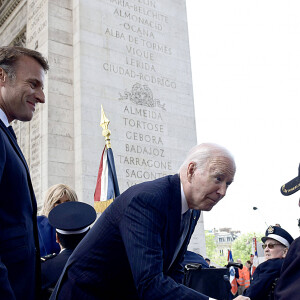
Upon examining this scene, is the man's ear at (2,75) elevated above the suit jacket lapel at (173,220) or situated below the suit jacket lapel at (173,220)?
above

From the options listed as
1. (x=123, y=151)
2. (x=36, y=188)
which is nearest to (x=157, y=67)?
(x=123, y=151)

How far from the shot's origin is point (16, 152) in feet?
8.87

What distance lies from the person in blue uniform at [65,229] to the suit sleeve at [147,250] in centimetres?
120

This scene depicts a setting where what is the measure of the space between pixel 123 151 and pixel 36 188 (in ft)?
7.74

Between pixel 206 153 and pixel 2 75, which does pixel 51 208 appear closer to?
pixel 2 75

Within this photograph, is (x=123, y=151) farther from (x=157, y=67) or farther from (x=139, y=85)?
(x=157, y=67)

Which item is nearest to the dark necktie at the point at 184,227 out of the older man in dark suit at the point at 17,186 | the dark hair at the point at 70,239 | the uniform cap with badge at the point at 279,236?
the older man in dark suit at the point at 17,186

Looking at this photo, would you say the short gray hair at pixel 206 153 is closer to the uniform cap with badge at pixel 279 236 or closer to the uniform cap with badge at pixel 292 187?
the uniform cap with badge at pixel 292 187

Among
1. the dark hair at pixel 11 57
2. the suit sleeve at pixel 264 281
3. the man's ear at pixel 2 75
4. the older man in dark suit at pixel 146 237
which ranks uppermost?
the dark hair at pixel 11 57

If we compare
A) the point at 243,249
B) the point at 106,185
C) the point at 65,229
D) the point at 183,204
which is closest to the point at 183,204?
the point at 183,204

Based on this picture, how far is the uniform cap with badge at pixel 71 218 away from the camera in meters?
3.56

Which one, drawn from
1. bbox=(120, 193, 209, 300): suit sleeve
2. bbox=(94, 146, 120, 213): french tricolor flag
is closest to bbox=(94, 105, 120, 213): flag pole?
bbox=(94, 146, 120, 213): french tricolor flag

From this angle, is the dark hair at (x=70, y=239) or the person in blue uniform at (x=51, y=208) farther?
the person in blue uniform at (x=51, y=208)

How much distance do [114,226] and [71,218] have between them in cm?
118
